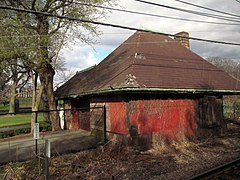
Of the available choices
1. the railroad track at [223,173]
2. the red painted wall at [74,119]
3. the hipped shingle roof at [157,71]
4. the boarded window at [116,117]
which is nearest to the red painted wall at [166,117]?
the boarded window at [116,117]

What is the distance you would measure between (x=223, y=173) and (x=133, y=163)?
124 inches

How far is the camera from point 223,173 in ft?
25.3

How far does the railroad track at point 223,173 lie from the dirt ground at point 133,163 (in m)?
0.50

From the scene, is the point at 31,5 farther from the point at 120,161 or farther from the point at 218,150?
the point at 218,150

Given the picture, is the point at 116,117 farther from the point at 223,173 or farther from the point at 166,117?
the point at 223,173

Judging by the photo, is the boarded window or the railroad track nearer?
the railroad track

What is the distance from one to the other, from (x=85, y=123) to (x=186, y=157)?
28.0 feet

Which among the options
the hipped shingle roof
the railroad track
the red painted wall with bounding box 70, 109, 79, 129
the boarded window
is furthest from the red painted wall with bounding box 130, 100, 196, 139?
the red painted wall with bounding box 70, 109, 79, 129

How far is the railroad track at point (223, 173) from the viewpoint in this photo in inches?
287

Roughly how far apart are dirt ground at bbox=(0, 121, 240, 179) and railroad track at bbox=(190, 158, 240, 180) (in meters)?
0.50

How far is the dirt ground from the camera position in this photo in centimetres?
809

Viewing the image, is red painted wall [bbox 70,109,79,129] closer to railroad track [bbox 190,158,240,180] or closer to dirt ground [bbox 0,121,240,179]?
dirt ground [bbox 0,121,240,179]

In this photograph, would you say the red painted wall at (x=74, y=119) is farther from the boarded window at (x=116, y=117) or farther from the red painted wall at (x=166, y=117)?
the red painted wall at (x=166, y=117)

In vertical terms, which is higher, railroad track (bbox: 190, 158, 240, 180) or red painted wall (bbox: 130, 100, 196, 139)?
red painted wall (bbox: 130, 100, 196, 139)
